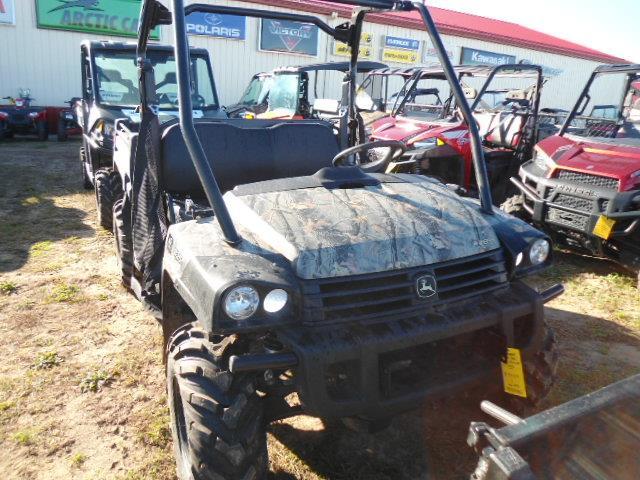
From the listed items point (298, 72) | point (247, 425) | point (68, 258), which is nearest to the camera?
point (247, 425)

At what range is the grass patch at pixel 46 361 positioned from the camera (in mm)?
3221

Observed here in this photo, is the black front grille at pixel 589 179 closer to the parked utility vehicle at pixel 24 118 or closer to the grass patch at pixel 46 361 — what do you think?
the grass patch at pixel 46 361

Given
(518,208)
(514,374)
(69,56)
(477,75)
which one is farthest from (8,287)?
(69,56)

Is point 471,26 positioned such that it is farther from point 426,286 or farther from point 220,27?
point 426,286

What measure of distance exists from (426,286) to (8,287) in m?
3.63

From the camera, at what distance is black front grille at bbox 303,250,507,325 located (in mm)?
2002

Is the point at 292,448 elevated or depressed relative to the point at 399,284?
depressed

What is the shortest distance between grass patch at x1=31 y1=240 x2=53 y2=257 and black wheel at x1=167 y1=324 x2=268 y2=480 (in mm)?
3798

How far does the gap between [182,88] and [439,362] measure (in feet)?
5.12

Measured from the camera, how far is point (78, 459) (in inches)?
98.3

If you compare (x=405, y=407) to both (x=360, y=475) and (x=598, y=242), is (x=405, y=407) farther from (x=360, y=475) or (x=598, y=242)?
(x=598, y=242)

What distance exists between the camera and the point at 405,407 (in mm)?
2002

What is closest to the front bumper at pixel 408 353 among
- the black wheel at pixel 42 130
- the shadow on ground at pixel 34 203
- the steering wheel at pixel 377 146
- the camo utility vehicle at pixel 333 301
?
the camo utility vehicle at pixel 333 301

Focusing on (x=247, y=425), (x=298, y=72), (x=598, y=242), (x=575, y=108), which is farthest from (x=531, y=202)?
(x=298, y=72)
